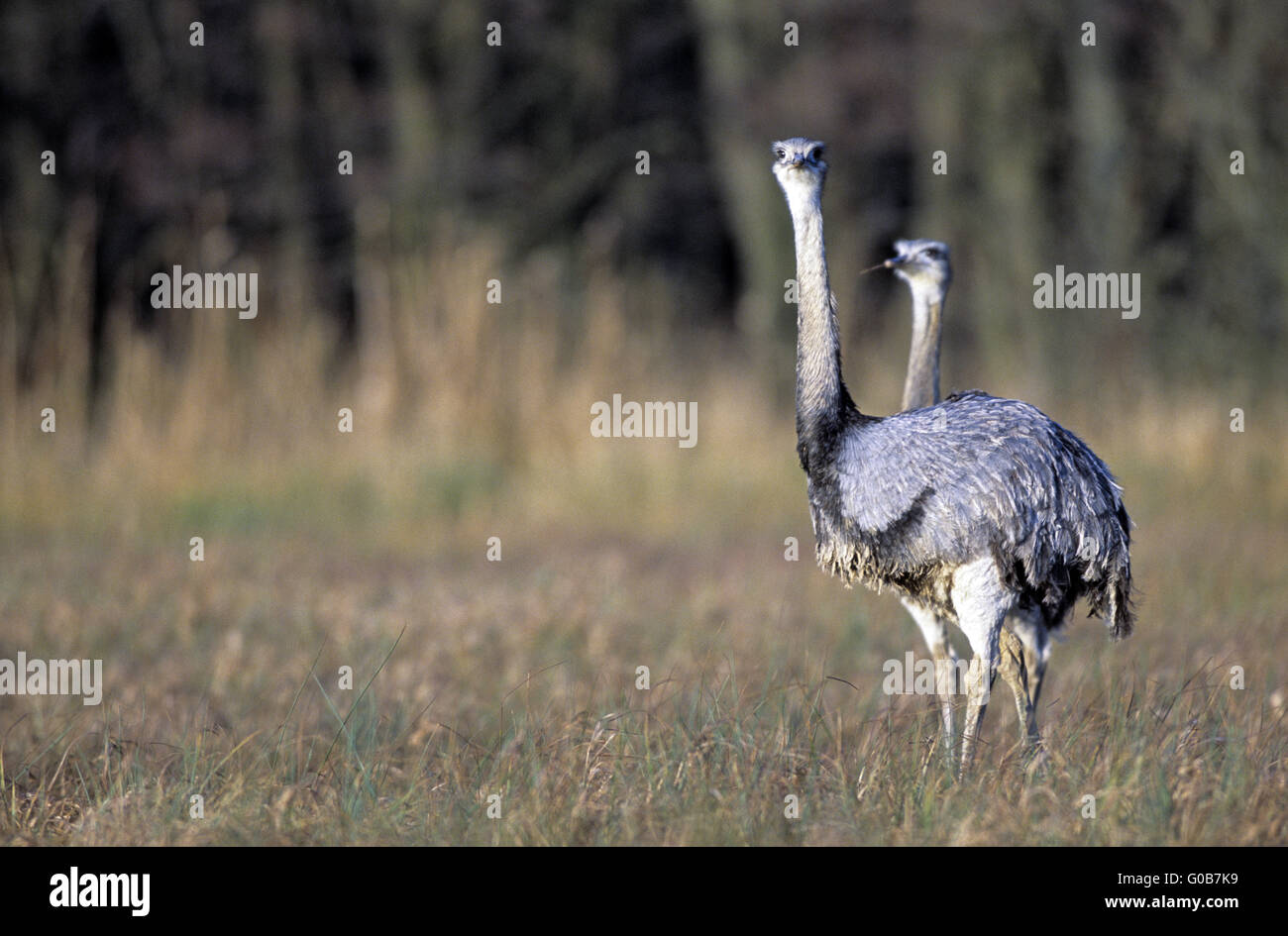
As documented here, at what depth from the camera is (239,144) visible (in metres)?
15.7

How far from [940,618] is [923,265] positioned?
58.2 inches

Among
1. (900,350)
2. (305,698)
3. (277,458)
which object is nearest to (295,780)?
(305,698)

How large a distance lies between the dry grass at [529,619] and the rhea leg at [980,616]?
194 millimetres

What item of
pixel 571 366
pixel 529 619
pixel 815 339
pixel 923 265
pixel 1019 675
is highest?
pixel 571 366

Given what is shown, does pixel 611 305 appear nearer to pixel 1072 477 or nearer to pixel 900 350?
pixel 900 350

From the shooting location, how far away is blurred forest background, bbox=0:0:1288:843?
4.79 m

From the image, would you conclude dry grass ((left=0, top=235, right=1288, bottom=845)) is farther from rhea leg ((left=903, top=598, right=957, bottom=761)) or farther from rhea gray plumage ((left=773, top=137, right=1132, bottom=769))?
rhea gray plumage ((left=773, top=137, right=1132, bottom=769))

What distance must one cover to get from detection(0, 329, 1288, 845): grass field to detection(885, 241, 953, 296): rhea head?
1515 mm

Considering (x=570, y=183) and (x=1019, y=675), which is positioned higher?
(x=570, y=183)

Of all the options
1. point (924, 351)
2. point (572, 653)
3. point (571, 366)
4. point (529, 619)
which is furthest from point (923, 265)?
point (571, 366)

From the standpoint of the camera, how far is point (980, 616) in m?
4.45

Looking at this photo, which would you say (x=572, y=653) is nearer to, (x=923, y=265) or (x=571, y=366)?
(x=923, y=265)

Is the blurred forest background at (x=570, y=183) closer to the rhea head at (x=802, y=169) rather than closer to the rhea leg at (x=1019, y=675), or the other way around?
the rhea head at (x=802, y=169)

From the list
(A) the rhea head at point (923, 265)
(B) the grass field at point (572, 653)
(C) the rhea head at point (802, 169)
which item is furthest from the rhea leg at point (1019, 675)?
(C) the rhea head at point (802, 169)
